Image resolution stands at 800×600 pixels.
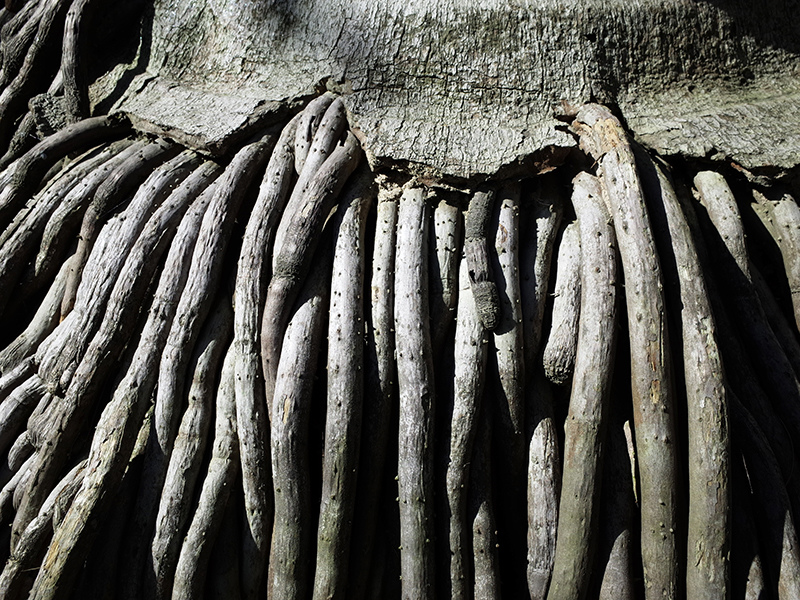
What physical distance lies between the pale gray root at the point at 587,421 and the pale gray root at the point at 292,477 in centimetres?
83

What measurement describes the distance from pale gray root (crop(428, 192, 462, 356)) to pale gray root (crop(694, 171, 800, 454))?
0.99 metres

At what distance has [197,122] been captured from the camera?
3.14 metres

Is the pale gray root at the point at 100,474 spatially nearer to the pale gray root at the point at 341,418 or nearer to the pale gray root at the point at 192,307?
the pale gray root at the point at 192,307

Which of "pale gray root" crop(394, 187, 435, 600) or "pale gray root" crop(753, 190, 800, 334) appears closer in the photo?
"pale gray root" crop(394, 187, 435, 600)

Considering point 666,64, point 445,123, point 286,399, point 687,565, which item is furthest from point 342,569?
point 666,64

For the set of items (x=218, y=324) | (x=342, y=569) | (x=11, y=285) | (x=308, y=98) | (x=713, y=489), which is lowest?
(x=342, y=569)

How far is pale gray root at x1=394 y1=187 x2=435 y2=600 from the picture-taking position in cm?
244

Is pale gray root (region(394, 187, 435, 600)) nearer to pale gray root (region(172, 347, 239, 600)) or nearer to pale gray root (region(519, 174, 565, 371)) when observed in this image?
pale gray root (region(519, 174, 565, 371))

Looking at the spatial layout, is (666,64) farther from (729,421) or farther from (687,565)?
(687,565)

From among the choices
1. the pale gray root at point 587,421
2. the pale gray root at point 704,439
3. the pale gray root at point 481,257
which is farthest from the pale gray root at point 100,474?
the pale gray root at point 704,439

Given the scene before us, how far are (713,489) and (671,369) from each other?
1.30ft

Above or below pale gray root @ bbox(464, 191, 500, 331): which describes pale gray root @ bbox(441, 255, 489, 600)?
below

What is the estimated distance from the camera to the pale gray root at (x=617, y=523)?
7.95 ft

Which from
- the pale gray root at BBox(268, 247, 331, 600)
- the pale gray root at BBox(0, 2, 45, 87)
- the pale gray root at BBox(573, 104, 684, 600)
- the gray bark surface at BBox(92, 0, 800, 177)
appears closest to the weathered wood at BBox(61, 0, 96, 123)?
the pale gray root at BBox(0, 2, 45, 87)
